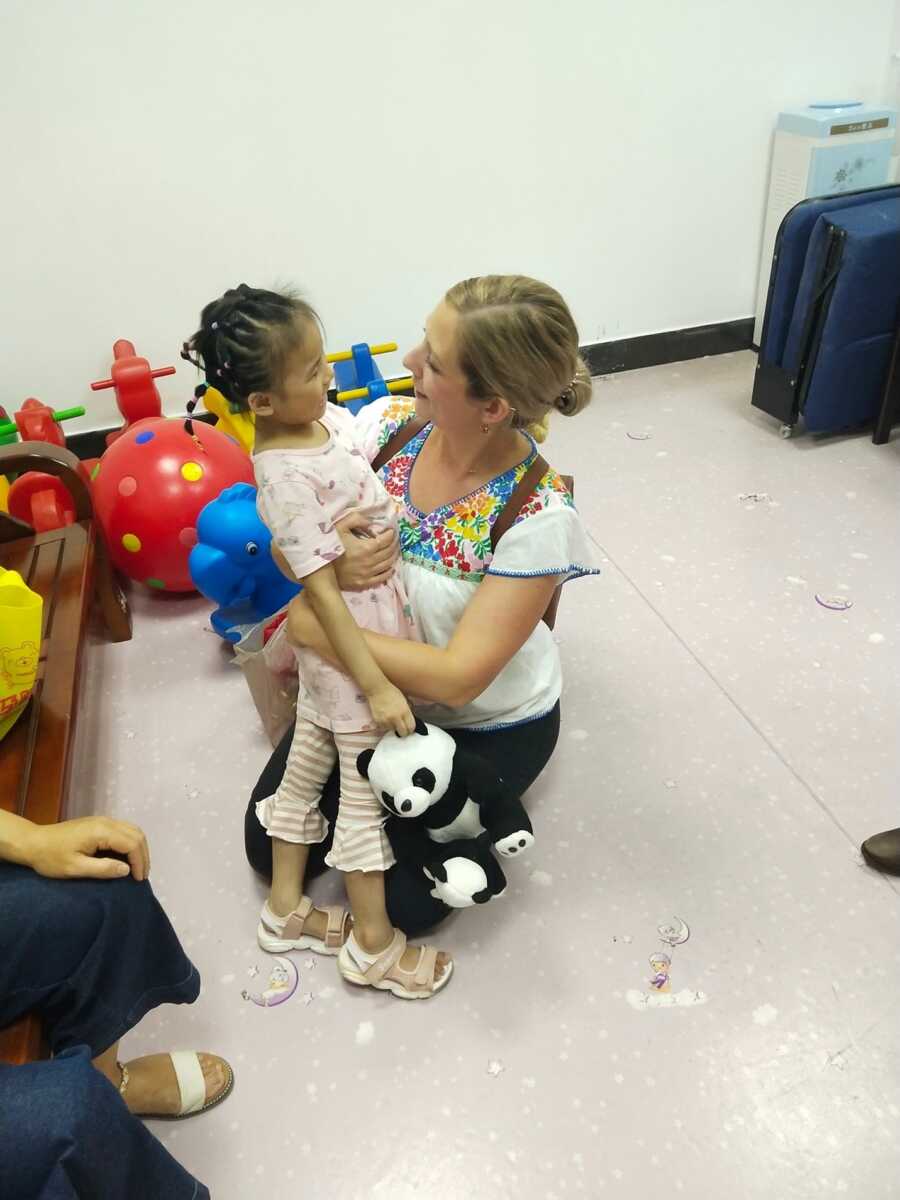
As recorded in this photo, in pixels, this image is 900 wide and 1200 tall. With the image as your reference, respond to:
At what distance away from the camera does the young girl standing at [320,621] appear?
0.94 meters

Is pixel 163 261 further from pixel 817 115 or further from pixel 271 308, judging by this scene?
pixel 817 115

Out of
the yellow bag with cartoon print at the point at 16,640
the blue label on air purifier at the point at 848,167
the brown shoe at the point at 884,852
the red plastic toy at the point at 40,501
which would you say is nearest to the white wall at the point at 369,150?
the blue label on air purifier at the point at 848,167

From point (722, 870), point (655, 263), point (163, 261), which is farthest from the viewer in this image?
point (655, 263)

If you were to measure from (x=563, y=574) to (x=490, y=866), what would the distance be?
1.27ft

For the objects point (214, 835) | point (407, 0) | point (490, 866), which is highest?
point (407, 0)

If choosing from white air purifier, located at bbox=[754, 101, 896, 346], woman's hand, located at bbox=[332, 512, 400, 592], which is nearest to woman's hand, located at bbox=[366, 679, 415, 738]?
woman's hand, located at bbox=[332, 512, 400, 592]

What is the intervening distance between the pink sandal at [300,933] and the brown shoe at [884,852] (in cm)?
76

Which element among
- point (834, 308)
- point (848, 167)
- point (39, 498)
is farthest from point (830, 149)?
point (39, 498)

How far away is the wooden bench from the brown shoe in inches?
42.8

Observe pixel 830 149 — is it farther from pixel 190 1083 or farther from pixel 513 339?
pixel 190 1083

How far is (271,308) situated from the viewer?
3.03ft

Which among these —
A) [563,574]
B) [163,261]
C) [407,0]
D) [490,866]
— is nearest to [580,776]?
[490,866]

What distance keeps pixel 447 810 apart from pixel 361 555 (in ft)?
1.10

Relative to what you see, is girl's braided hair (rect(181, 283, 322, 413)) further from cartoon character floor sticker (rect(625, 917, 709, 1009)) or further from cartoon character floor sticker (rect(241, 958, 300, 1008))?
cartoon character floor sticker (rect(625, 917, 709, 1009))
